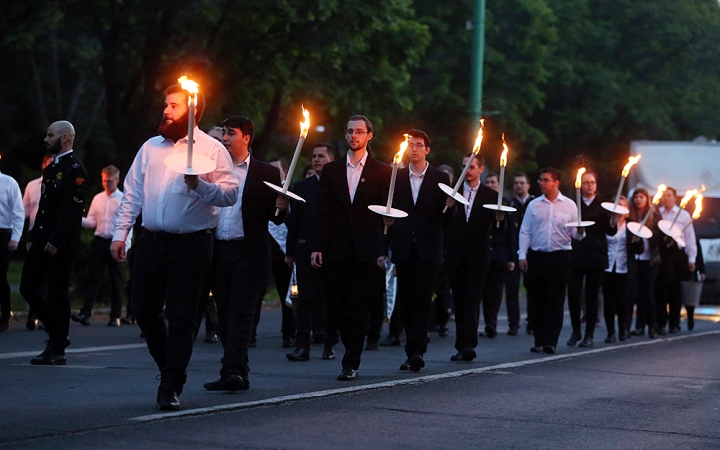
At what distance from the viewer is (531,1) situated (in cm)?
3659

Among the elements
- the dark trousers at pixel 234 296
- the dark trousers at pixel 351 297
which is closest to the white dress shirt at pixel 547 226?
the dark trousers at pixel 351 297

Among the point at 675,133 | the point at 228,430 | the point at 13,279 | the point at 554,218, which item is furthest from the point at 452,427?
the point at 675,133

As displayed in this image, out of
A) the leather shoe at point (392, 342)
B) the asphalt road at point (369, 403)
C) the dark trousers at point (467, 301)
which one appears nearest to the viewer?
the asphalt road at point (369, 403)

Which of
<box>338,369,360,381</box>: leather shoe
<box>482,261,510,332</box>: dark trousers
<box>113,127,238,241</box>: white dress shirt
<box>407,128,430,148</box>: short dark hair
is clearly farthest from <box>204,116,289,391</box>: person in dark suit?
<box>482,261,510,332</box>: dark trousers

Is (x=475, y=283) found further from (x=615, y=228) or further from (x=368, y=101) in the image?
(x=368, y=101)

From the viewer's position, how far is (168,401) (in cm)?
790

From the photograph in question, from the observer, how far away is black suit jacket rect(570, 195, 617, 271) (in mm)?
14703

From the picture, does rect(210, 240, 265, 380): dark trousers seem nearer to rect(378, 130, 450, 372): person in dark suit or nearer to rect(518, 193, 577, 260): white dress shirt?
rect(378, 130, 450, 372): person in dark suit

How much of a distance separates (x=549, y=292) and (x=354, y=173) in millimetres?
4256

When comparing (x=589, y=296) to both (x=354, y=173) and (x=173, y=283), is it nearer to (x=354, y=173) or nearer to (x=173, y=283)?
(x=354, y=173)

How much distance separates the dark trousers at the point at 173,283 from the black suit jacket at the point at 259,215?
1.04 meters

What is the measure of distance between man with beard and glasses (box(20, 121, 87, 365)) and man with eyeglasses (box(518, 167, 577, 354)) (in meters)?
5.07

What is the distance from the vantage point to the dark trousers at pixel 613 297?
Answer: 52.5 ft

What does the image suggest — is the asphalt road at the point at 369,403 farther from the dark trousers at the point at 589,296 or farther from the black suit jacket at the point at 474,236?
the dark trousers at the point at 589,296
